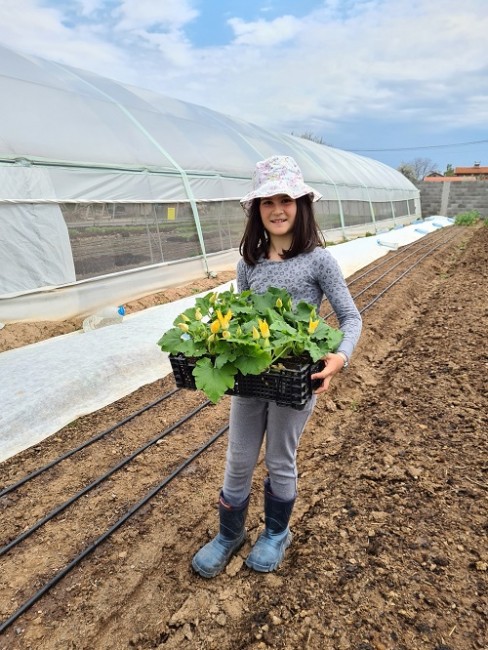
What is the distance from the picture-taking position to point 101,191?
6.35 m

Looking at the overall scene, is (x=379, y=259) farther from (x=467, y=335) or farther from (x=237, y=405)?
(x=237, y=405)

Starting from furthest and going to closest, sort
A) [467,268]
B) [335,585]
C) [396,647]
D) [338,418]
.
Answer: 1. [467,268]
2. [338,418]
3. [335,585]
4. [396,647]

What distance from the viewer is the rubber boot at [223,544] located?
2.03 metres

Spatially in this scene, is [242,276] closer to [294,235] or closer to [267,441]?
[294,235]

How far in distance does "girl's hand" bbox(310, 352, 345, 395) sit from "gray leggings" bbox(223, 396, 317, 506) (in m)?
0.17

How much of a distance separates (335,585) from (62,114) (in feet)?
22.3

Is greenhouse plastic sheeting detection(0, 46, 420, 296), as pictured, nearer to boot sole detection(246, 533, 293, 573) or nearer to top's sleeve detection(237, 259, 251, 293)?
top's sleeve detection(237, 259, 251, 293)

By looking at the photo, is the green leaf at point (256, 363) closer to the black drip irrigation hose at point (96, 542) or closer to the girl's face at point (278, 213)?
the girl's face at point (278, 213)

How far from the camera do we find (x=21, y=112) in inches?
230

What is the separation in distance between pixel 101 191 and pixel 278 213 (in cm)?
528

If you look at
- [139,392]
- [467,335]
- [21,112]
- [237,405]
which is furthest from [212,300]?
[21,112]

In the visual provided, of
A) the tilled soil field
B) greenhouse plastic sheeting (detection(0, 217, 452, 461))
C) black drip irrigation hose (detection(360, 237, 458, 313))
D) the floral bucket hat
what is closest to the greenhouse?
greenhouse plastic sheeting (detection(0, 217, 452, 461))

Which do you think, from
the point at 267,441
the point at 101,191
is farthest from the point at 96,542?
the point at 101,191

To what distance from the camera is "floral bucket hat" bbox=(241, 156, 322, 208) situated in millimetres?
1684
